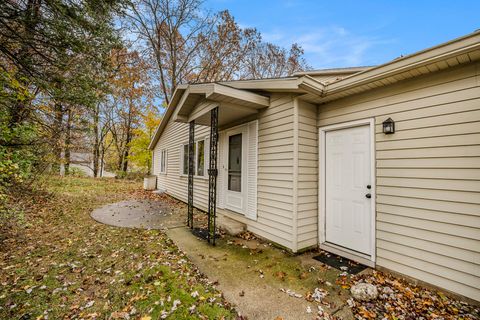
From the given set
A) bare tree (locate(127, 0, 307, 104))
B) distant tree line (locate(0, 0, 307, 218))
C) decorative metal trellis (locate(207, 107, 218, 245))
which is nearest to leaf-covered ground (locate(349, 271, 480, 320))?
decorative metal trellis (locate(207, 107, 218, 245))

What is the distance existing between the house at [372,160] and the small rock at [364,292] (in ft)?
2.54

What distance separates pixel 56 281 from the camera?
2973 mm

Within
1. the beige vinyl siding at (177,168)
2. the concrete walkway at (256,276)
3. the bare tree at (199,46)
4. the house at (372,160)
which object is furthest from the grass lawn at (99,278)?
the bare tree at (199,46)

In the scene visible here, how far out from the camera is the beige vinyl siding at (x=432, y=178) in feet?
8.29

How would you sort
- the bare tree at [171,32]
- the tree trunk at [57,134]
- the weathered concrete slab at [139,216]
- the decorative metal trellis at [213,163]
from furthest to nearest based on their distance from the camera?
the bare tree at [171,32]
the weathered concrete slab at [139,216]
the tree trunk at [57,134]
the decorative metal trellis at [213,163]

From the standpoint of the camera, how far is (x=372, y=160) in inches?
132

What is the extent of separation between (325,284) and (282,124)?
2684 mm

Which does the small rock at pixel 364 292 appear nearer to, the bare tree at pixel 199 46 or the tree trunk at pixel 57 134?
the tree trunk at pixel 57 134

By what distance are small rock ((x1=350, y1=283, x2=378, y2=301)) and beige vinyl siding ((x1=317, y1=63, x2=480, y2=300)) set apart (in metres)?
0.76

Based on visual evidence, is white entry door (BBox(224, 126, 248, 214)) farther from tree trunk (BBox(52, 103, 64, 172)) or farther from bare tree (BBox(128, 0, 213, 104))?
bare tree (BBox(128, 0, 213, 104))

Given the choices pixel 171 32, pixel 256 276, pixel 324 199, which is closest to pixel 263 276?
pixel 256 276

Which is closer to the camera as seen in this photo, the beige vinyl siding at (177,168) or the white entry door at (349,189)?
the white entry door at (349,189)

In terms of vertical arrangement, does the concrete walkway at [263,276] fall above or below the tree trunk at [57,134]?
below

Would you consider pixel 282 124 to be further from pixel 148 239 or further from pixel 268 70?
pixel 268 70
